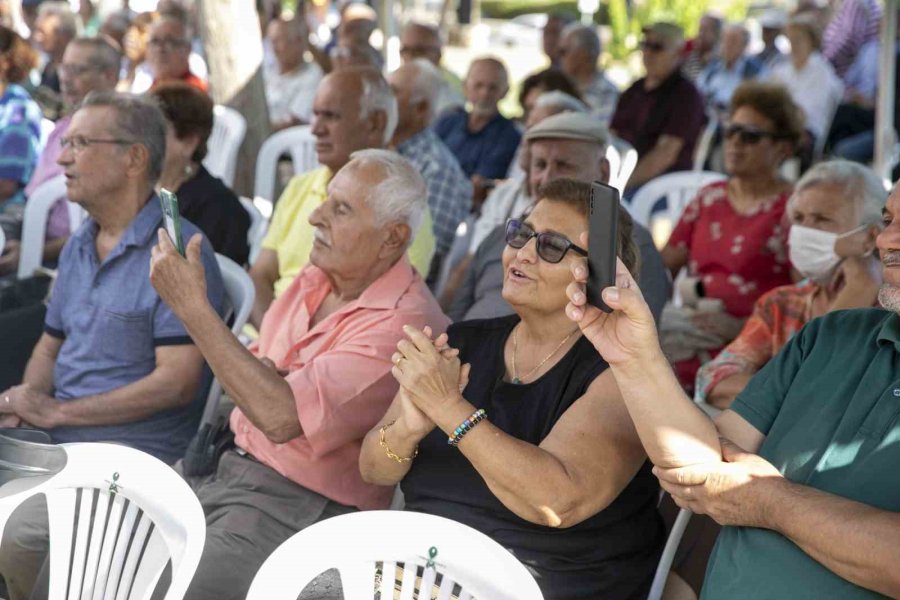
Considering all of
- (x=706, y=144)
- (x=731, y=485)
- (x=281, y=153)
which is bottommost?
(x=706, y=144)

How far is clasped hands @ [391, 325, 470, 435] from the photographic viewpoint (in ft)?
7.60

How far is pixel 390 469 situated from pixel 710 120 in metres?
7.21

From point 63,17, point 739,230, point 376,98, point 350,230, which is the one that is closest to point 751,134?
point 739,230

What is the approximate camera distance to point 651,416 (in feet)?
6.94

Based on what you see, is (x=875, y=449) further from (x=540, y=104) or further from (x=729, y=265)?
(x=540, y=104)

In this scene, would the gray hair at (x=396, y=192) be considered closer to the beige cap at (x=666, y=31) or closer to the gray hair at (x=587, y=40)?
the beige cap at (x=666, y=31)

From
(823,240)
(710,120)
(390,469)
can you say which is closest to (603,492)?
(390,469)

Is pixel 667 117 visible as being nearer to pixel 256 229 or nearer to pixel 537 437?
pixel 256 229

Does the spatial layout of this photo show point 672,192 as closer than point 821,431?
No

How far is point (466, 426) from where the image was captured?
7.47ft

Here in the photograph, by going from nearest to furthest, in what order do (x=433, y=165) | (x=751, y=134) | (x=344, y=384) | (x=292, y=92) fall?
(x=344, y=384) → (x=751, y=134) → (x=433, y=165) → (x=292, y=92)

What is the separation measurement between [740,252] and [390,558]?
2.58 metres

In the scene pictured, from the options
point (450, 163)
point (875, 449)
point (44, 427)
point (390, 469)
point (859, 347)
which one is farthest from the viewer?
point (450, 163)

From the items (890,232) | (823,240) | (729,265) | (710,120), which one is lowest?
(710,120)
